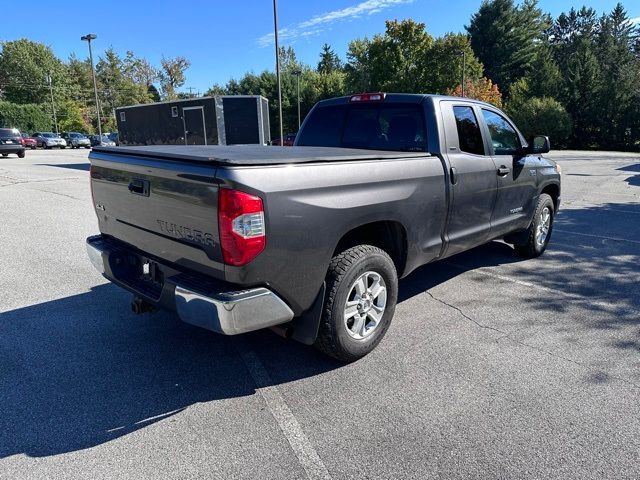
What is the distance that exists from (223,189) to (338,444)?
5.03 feet

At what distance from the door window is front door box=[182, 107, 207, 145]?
40.7ft

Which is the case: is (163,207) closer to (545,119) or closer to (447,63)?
(545,119)

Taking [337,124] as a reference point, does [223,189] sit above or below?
below

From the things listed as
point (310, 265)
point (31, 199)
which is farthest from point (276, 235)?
point (31, 199)

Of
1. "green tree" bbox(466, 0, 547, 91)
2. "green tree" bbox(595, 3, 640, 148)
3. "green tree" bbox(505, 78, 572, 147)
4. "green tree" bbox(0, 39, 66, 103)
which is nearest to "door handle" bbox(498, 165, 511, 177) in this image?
"green tree" bbox(505, 78, 572, 147)

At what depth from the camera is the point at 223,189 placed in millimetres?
2447

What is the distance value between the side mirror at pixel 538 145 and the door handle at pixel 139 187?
4138 mm

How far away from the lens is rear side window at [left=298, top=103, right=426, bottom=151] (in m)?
4.09

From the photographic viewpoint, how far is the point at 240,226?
2.46m

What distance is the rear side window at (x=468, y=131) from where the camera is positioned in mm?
4214

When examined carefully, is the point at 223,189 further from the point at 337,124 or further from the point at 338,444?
the point at 337,124

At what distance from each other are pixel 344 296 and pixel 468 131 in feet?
7.61

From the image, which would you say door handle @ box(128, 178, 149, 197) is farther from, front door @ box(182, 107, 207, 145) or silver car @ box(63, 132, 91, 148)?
silver car @ box(63, 132, 91, 148)

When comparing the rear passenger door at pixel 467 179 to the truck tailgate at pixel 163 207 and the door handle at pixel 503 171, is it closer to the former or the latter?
the door handle at pixel 503 171
